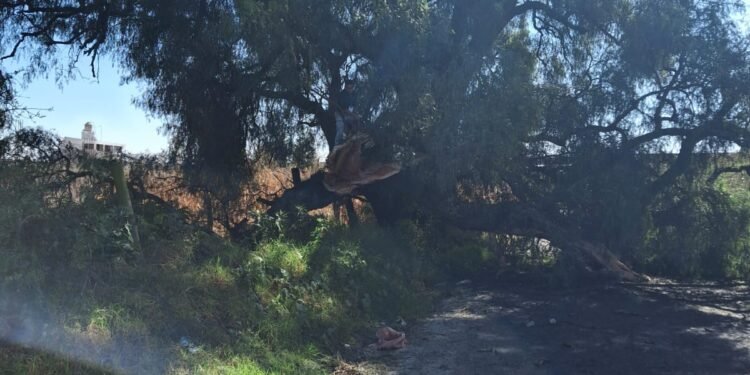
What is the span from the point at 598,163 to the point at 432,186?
305 centimetres

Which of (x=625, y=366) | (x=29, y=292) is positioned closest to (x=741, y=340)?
(x=625, y=366)

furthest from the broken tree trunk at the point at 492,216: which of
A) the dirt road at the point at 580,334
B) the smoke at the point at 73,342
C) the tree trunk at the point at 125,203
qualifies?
the smoke at the point at 73,342

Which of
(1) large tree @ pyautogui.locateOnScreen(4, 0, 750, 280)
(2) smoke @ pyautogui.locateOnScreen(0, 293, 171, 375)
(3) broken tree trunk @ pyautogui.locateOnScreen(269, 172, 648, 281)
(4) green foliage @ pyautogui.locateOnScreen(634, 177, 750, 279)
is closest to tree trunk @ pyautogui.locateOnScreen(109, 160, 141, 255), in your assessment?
(2) smoke @ pyautogui.locateOnScreen(0, 293, 171, 375)

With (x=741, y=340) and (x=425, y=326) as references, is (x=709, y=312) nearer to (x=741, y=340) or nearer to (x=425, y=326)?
(x=741, y=340)

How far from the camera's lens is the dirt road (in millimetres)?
6910

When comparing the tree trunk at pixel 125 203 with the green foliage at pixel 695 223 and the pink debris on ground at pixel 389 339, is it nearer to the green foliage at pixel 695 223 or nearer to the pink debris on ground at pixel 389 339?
the pink debris on ground at pixel 389 339

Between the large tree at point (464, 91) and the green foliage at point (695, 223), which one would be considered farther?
the green foliage at point (695, 223)

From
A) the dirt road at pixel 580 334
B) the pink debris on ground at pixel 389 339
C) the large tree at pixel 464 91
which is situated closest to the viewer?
the dirt road at pixel 580 334

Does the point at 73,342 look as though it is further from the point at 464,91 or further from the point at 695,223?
the point at 695,223

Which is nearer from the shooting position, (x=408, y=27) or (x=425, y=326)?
(x=425, y=326)

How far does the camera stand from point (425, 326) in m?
8.95

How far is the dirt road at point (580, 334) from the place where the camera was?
691 centimetres

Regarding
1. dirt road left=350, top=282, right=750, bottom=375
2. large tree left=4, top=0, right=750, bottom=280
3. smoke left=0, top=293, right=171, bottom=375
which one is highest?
large tree left=4, top=0, right=750, bottom=280

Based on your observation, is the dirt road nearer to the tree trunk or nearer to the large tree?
the large tree
